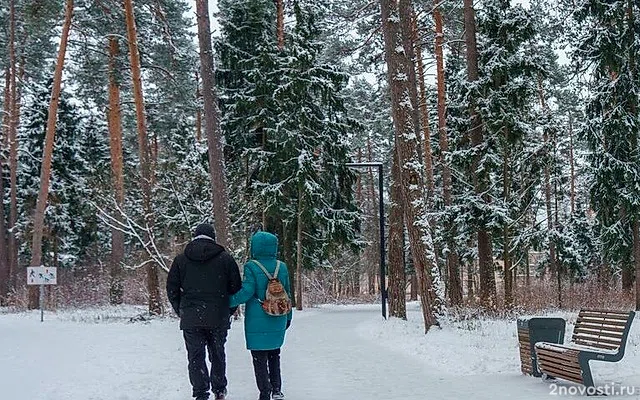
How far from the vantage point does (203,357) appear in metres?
6.48

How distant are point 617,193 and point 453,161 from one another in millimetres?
4888

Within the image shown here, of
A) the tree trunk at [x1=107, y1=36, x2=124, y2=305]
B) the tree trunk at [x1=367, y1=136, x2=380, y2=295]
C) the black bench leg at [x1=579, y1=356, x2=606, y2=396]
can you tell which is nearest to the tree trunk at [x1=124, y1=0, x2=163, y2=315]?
the tree trunk at [x1=107, y1=36, x2=124, y2=305]

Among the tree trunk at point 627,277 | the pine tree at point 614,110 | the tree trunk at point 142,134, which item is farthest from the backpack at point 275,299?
the tree trunk at point 627,277

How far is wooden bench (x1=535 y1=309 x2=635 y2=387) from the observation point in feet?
21.6

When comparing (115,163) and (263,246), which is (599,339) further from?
(115,163)

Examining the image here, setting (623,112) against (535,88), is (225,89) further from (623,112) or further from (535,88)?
(623,112)

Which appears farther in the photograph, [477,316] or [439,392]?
[477,316]

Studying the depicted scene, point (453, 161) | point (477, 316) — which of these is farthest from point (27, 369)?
point (453, 161)

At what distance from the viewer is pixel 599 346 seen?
713 cm

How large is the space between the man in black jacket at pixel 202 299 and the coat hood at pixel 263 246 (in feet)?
0.93

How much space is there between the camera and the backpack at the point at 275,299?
632 cm

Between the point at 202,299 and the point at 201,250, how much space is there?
1.58ft

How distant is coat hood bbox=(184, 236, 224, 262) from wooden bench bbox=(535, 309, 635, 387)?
12.4 feet

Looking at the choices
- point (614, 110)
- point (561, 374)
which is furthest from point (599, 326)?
point (614, 110)
